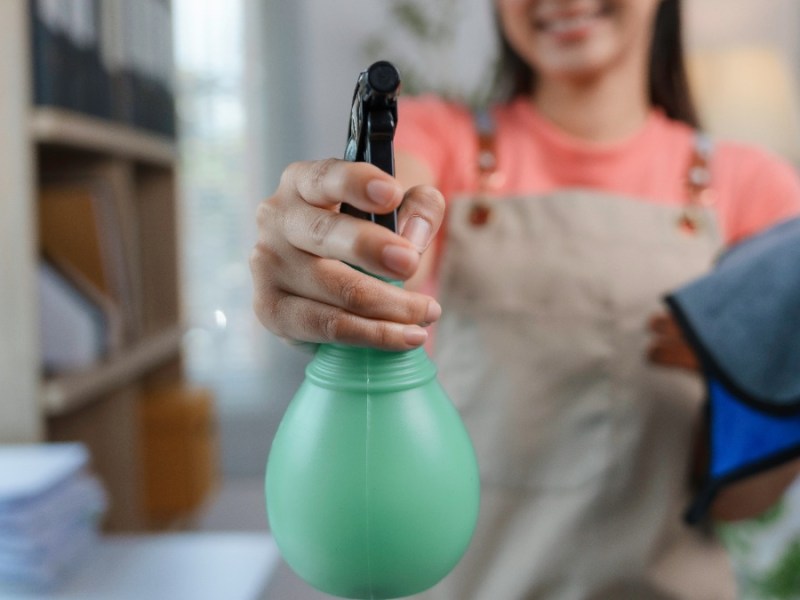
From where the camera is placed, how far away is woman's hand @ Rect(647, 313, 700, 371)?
0.65 m

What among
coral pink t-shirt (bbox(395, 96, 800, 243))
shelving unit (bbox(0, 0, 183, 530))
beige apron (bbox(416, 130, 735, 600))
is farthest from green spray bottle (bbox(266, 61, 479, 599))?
shelving unit (bbox(0, 0, 183, 530))

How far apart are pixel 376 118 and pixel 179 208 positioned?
1.36m

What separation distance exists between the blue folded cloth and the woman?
0.09 meters

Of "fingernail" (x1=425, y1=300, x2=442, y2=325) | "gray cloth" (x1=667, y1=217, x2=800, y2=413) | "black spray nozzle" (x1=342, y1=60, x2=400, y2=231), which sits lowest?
"gray cloth" (x1=667, y1=217, x2=800, y2=413)

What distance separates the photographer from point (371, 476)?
241 mm

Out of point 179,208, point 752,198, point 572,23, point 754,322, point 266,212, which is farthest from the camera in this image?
point 179,208

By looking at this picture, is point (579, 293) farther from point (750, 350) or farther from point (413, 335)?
point (413, 335)

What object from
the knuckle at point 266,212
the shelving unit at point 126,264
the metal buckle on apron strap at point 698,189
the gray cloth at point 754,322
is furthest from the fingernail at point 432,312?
the shelving unit at point 126,264

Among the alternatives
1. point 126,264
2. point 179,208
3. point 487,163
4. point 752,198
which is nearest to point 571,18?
point 487,163

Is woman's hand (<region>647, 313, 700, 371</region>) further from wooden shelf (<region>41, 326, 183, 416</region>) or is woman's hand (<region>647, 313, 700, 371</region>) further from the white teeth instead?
wooden shelf (<region>41, 326, 183, 416</region>)

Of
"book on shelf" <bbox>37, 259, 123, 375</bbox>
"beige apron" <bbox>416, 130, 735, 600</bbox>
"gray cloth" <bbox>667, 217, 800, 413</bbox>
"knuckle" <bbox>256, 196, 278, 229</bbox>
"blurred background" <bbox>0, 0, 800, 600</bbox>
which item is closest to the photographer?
"knuckle" <bbox>256, 196, 278, 229</bbox>

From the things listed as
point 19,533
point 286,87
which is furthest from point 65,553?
point 286,87

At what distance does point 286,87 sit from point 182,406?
27.0 inches

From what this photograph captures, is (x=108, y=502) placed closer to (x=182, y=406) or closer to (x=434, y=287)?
(x=182, y=406)
